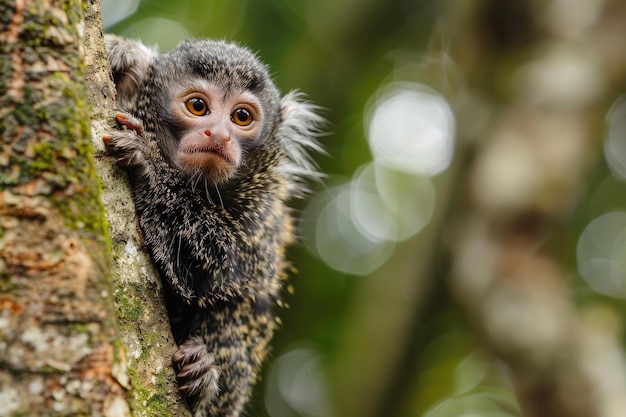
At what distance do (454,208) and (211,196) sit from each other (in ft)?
8.49

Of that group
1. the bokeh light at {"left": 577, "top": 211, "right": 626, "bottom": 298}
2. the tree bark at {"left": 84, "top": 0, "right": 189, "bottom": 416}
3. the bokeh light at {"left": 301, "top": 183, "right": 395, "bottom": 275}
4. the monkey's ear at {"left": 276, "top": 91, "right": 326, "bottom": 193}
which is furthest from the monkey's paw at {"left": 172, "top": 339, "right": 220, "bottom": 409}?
the bokeh light at {"left": 577, "top": 211, "right": 626, "bottom": 298}

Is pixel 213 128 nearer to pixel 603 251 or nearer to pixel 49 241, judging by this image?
pixel 49 241

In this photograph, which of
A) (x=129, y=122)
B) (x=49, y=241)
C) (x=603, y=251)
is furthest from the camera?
(x=603, y=251)

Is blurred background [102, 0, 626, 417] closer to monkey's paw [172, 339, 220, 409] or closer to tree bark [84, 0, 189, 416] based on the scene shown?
monkey's paw [172, 339, 220, 409]

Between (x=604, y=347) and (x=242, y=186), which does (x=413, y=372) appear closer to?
(x=604, y=347)

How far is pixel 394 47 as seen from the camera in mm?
11609

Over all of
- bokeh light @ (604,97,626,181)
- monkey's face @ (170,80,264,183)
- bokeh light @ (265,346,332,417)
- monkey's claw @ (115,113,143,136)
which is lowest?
bokeh light @ (265,346,332,417)

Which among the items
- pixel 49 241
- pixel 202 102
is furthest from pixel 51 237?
pixel 202 102

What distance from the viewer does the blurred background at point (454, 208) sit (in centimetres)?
647

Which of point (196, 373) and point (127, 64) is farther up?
point (127, 64)

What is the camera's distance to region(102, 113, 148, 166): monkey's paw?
12.7ft

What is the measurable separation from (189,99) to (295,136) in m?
1.58

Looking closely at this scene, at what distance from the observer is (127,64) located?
555cm

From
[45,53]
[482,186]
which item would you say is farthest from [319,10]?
[45,53]
